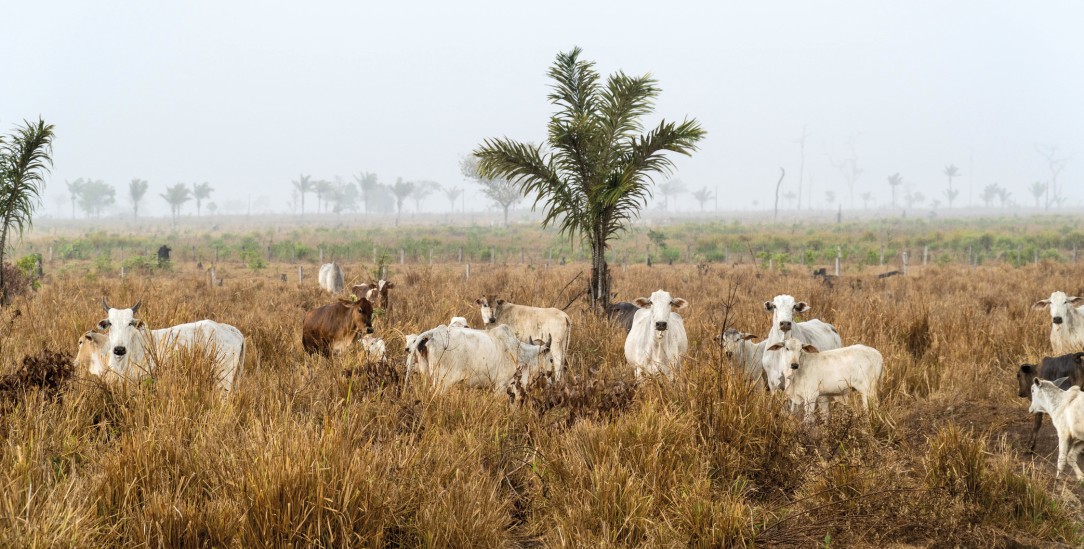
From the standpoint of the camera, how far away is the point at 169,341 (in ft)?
22.0

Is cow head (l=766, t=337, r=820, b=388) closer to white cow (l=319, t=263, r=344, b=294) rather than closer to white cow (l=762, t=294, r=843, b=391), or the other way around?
white cow (l=762, t=294, r=843, b=391)

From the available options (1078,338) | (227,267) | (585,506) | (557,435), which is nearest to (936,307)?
(1078,338)

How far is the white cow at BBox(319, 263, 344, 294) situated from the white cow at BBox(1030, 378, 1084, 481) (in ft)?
52.4

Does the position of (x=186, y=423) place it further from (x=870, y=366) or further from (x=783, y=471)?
(x=870, y=366)

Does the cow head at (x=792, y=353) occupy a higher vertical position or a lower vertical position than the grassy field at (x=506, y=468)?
higher

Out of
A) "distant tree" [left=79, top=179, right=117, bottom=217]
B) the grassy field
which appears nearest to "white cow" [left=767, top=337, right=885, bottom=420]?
the grassy field

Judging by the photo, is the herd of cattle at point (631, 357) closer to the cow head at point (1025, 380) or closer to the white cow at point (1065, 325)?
the cow head at point (1025, 380)

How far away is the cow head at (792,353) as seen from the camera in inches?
266

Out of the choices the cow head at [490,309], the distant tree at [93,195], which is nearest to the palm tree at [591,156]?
the cow head at [490,309]

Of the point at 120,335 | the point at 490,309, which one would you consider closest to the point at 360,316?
the point at 490,309

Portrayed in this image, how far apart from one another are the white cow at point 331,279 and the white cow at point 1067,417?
15974 millimetres

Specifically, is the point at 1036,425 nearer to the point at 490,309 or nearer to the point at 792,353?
the point at 792,353

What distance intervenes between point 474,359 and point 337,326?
2.83 meters

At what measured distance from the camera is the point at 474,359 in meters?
7.13
